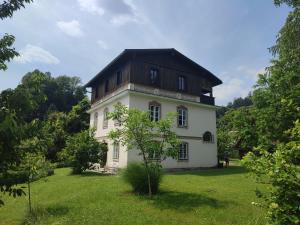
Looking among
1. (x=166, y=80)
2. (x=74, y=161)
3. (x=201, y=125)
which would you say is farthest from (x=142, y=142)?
(x=201, y=125)

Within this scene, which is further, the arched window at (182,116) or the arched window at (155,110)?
the arched window at (182,116)

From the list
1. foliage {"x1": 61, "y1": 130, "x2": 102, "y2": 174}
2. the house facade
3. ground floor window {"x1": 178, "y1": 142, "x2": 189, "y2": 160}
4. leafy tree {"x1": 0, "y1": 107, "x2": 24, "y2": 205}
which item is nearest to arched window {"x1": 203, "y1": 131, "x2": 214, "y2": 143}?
the house facade

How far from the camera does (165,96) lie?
2347 centimetres

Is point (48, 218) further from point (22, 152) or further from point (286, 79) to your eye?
point (286, 79)

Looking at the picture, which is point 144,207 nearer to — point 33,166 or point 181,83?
point 33,166

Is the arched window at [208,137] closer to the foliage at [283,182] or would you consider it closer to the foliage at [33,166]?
the foliage at [33,166]

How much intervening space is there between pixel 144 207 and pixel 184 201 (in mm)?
1715

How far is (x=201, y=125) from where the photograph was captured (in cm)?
2602

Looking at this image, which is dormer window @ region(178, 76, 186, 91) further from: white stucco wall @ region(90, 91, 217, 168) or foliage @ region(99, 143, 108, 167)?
foliage @ region(99, 143, 108, 167)

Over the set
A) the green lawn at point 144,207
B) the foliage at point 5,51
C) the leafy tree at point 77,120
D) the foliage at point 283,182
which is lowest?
the green lawn at point 144,207

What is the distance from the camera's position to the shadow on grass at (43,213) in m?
9.41

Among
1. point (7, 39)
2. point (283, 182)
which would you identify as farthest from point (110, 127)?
point (283, 182)

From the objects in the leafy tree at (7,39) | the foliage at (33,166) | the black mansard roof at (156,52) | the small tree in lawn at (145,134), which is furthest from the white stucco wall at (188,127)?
the leafy tree at (7,39)

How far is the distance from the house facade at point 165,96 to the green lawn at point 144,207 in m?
8.11
